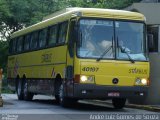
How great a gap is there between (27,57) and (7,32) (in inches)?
1176

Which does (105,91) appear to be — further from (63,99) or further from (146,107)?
(146,107)

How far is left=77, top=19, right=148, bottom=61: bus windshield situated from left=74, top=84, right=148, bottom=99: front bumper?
1004 millimetres

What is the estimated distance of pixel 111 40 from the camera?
19.9m

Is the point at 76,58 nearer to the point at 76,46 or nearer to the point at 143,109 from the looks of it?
the point at 76,46

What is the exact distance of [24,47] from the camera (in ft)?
93.6

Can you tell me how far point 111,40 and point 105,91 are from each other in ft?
5.88

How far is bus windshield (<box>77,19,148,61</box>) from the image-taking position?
1958cm

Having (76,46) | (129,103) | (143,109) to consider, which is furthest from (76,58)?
(129,103)

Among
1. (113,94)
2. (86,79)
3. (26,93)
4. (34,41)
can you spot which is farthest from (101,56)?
(26,93)

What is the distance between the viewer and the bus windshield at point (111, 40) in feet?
64.2

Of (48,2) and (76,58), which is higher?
(48,2)

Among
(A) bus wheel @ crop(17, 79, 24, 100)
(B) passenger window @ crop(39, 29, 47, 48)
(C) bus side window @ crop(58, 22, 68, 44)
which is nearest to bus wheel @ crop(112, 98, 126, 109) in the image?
(C) bus side window @ crop(58, 22, 68, 44)

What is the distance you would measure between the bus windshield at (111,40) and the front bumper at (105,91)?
1004 mm

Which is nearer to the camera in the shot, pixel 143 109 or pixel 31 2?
pixel 143 109
